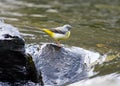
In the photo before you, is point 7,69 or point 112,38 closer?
point 7,69

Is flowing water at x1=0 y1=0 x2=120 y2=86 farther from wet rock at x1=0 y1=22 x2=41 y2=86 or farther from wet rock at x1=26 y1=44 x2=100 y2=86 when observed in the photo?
wet rock at x1=0 y1=22 x2=41 y2=86

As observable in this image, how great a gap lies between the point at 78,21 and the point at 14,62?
7.19 meters

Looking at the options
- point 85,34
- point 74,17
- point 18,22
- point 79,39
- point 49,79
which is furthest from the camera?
point 74,17

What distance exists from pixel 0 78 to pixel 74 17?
26.5 ft

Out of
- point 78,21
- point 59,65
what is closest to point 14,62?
point 59,65

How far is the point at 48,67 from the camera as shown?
9.66 metres

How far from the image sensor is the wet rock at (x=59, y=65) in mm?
9500

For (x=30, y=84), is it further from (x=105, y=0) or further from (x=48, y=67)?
(x=105, y=0)

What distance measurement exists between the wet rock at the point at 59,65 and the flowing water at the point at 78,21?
386mm

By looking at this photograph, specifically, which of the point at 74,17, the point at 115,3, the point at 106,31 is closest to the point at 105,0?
the point at 115,3

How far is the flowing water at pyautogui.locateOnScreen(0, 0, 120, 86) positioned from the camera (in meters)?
11.5

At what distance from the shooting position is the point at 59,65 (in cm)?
974

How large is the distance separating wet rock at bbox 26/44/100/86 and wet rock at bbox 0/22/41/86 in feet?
1.51

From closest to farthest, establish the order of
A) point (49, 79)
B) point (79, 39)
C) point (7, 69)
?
1. point (7, 69)
2. point (49, 79)
3. point (79, 39)
